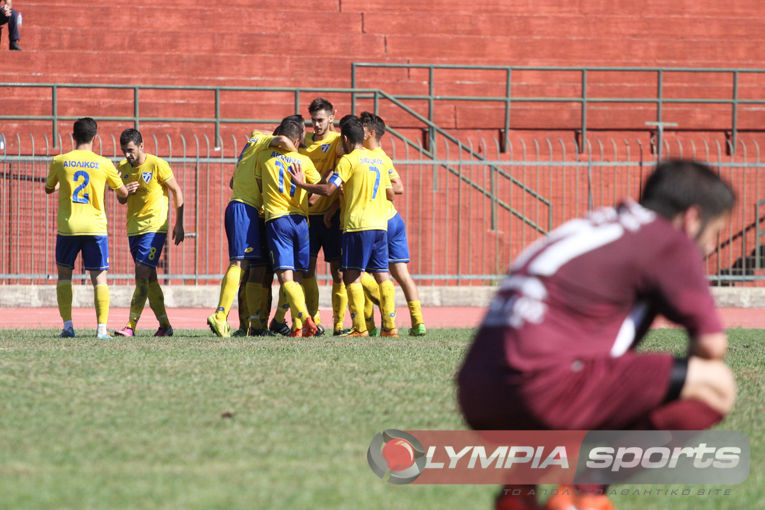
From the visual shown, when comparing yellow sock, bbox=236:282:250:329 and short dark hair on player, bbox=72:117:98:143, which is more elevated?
short dark hair on player, bbox=72:117:98:143

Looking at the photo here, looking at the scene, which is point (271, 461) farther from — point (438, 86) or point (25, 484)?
point (438, 86)

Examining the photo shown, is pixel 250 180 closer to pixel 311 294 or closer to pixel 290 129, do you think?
pixel 290 129

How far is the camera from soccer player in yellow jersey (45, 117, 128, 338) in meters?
9.92

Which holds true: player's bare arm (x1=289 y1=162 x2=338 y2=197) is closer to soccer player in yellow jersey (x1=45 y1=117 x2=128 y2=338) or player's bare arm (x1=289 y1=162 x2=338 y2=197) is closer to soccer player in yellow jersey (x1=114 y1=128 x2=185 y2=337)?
soccer player in yellow jersey (x1=114 y1=128 x2=185 y2=337)

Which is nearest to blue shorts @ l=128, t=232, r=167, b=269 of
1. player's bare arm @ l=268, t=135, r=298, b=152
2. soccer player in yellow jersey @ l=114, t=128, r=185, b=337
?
soccer player in yellow jersey @ l=114, t=128, r=185, b=337

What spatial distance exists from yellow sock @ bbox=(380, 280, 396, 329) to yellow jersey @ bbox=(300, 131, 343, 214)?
0.98m

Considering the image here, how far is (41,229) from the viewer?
1572 cm

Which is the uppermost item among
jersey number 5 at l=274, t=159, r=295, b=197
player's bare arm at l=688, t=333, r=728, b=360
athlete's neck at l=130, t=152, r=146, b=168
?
athlete's neck at l=130, t=152, r=146, b=168

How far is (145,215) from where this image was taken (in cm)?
1034

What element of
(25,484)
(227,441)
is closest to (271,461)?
(227,441)

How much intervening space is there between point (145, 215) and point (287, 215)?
1.32 m

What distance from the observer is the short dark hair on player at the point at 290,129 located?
33.3 ft

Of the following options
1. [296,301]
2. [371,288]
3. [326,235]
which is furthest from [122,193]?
[371,288]

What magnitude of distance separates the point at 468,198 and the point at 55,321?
6.63m
